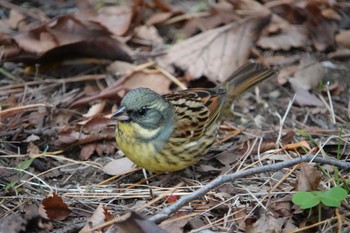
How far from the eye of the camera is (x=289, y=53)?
6.21m

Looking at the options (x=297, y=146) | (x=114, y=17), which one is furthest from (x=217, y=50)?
(x=297, y=146)

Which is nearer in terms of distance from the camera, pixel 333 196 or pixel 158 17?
pixel 333 196

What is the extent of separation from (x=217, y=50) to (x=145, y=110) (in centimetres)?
178

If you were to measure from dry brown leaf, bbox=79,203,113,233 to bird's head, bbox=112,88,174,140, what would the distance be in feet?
2.07

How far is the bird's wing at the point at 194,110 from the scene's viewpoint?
4.51 m

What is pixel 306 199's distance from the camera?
11.9 ft

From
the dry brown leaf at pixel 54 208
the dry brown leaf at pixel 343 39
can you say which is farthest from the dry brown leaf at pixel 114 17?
the dry brown leaf at pixel 54 208

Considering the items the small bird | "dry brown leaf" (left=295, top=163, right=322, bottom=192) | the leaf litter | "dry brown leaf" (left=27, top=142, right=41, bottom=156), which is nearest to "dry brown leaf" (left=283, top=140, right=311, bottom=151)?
the leaf litter

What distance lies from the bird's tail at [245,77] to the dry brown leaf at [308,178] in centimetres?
140

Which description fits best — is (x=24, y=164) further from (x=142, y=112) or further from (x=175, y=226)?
(x=175, y=226)

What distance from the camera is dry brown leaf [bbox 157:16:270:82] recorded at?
566cm

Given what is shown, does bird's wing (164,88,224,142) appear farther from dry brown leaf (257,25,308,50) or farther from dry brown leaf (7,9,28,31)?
dry brown leaf (7,9,28,31)

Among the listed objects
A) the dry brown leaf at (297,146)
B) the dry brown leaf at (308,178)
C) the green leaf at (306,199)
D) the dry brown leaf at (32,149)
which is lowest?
the dry brown leaf at (32,149)

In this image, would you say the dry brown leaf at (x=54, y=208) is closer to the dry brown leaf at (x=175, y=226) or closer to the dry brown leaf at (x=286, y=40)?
the dry brown leaf at (x=175, y=226)
